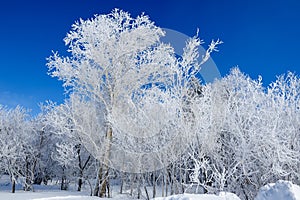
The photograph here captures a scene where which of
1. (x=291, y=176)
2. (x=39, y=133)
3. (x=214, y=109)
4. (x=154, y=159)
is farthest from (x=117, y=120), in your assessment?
(x=39, y=133)

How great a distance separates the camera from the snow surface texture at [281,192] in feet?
20.5

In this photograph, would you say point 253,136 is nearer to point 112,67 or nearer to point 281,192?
point 281,192

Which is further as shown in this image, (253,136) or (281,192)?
(253,136)

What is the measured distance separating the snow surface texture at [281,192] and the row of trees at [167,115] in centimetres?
A: 245

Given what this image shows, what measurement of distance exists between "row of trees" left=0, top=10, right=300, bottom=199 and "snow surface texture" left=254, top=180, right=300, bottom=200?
2.45m

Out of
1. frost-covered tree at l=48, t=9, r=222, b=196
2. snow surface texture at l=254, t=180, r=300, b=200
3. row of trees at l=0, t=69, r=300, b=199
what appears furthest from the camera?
frost-covered tree at l=48, t=9, r=222, b=196

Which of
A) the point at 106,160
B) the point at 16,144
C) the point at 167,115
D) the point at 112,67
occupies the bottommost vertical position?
the point at 106,160

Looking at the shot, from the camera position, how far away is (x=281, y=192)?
6.43m

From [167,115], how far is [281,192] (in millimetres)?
5836

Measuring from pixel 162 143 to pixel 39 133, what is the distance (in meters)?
19.6

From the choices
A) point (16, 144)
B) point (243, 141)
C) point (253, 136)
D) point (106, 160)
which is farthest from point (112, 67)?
point (16, 144)

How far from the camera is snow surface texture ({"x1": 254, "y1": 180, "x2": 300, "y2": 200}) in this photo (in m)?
6.26

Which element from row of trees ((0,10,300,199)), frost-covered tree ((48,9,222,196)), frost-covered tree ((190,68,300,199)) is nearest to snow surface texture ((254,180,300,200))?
row of trees ((0,10,300,199))

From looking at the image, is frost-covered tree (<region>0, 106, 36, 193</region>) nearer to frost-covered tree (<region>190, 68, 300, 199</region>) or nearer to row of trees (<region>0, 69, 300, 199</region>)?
row of trees (<region>0, 69, 300, 199</region>)
